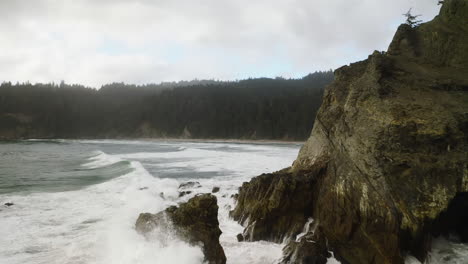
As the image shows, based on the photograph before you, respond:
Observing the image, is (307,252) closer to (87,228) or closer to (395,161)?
(395,161)

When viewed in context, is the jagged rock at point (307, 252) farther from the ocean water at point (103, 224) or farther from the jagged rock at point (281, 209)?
the jagged rock at point (281, 209)

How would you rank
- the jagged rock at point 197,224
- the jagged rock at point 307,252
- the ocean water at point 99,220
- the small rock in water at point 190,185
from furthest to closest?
the small rock in water at point 190,185, the ocean water at point 99,220, the jagged rock at point 307,252, the jagged rock at point 197,224

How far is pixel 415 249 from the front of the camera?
715cm

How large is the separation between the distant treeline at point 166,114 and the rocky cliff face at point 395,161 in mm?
81467

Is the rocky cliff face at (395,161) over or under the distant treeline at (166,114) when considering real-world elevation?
under

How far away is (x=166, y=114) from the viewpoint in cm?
13575

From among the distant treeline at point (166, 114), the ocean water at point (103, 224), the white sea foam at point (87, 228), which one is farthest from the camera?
the distant treeline at point (166, 114)

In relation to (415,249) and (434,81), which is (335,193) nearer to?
(415,249)

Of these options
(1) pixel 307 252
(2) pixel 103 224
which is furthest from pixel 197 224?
(2) pixel 103 224

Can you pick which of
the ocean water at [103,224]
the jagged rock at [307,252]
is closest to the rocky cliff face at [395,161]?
the jagged rock at [307,252]

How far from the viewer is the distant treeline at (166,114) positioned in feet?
341

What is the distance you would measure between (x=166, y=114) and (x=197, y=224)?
13067 cm

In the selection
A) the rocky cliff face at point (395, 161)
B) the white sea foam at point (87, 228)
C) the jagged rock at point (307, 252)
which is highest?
the rocky cliff face at point (395, 161)

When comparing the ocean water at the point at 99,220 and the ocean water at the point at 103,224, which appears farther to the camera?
the ocean water at the point at 99,220
